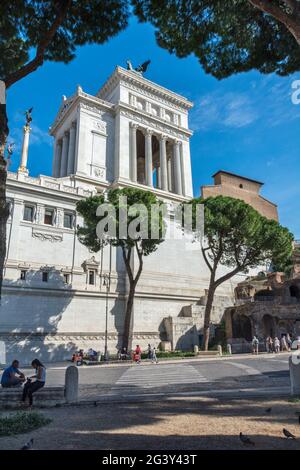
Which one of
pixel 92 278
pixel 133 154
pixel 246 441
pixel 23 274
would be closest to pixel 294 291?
pixel 92 278

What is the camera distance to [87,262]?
33.4m

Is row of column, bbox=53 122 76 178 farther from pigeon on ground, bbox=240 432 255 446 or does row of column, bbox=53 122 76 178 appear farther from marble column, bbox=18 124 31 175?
pigeon on ground, bbox=240 432 255 446

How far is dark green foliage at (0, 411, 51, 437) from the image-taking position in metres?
6.25

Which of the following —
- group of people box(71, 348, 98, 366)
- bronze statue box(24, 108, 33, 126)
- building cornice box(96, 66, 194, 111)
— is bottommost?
group of people box(71, 348, 98, 366)

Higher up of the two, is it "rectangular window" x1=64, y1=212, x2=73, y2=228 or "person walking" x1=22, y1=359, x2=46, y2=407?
"rectangular window" x1=64, y1=212, x2=73, y2=228

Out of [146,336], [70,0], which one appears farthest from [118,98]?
[70,0]

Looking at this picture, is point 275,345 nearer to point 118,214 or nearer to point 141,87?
point 118,214

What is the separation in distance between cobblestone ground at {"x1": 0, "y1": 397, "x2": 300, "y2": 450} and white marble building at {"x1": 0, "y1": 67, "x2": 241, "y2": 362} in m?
22.0

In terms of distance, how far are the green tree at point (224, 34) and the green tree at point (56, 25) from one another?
1.09 m

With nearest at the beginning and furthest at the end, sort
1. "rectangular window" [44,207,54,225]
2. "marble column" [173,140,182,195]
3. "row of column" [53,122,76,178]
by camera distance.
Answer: "rectangular window" [44,207,54,225] → "row of column" [53,122,76,178] → "marble column" [173,140,182,195]

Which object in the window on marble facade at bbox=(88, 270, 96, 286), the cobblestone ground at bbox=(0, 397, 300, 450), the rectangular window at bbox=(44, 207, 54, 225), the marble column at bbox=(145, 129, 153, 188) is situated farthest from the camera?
the marble column at bbox=(145, 129, 153, 188)

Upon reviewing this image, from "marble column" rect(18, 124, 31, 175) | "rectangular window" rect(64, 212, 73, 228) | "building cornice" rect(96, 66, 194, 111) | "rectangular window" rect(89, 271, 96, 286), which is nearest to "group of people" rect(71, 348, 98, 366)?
"rectangular window" rect(89, 271, 96, 286)

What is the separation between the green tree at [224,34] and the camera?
38.0ft

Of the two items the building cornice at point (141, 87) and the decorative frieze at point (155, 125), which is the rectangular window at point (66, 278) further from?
the building cornice at point (141, 87)
